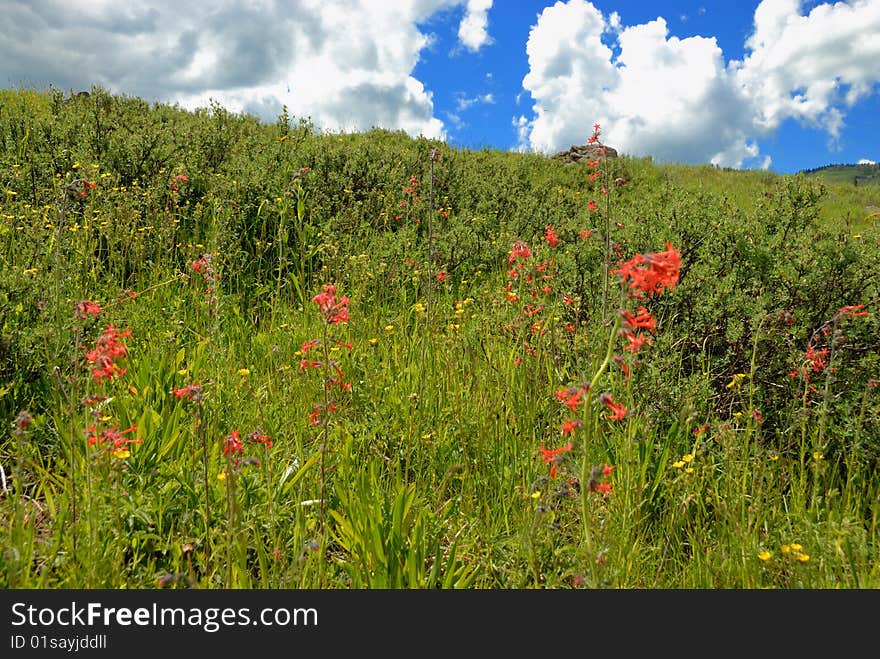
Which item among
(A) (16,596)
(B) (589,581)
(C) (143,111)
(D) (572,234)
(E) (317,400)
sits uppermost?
(C) (143,111)

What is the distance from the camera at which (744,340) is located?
3.75 metres

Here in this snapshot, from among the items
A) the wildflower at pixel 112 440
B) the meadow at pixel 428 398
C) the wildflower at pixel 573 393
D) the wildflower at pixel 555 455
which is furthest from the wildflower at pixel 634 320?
the wildflower at pixel 112 440

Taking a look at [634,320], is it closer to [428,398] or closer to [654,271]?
[654,271]

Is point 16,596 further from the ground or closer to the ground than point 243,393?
closer to the ground

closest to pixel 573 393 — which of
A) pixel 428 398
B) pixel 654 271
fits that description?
pixel 654 271

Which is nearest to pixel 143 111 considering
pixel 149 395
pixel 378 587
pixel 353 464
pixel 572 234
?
pixel 572 234

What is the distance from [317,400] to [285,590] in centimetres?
160

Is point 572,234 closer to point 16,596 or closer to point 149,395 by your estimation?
point 149,395

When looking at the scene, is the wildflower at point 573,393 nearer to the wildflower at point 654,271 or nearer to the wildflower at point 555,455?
the wildflower at point 555,455

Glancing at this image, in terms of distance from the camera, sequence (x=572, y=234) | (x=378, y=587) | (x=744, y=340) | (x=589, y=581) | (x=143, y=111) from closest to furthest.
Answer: (x=589, y=581)
(x=378, y=587)
(x=744, y=340)
(x=572, y=234)
(x=143, y=111)

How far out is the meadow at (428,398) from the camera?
2160 mm

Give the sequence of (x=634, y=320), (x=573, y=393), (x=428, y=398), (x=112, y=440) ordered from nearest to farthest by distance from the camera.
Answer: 1. (x=634, y=320)
2. (x=573, y=393)
3. (x=112, y=440)
4. (x=428, y=398)

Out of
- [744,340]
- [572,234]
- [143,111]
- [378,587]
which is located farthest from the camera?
[143,111]

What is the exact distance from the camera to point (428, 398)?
11.0 ft
